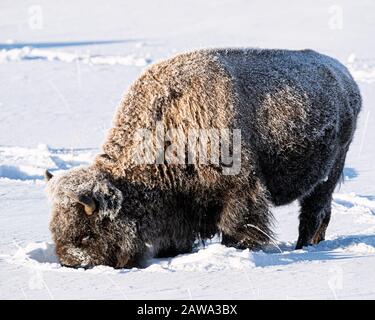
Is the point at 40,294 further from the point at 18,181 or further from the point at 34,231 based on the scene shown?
the point at 18,181

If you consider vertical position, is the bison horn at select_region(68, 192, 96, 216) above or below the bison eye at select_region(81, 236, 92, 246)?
above

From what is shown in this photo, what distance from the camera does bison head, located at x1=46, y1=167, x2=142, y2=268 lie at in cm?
588

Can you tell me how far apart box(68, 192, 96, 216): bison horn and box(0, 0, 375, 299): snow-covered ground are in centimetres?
48

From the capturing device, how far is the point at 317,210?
25.4 feet

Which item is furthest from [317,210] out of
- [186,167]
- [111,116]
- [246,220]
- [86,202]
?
[111,116]

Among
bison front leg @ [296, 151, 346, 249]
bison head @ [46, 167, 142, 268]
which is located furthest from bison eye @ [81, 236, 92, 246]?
bison front leg @ [296, 151, 346, 249]

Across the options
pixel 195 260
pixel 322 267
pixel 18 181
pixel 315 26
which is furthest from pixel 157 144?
pixel 315 26

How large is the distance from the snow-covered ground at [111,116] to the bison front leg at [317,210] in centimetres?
21

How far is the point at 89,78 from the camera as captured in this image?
59.6 feet

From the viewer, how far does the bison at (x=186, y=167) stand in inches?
239

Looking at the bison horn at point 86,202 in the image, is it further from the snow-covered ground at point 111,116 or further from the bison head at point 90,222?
the snow-covered ground at point 111,116

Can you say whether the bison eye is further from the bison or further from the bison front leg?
the bison front leg
